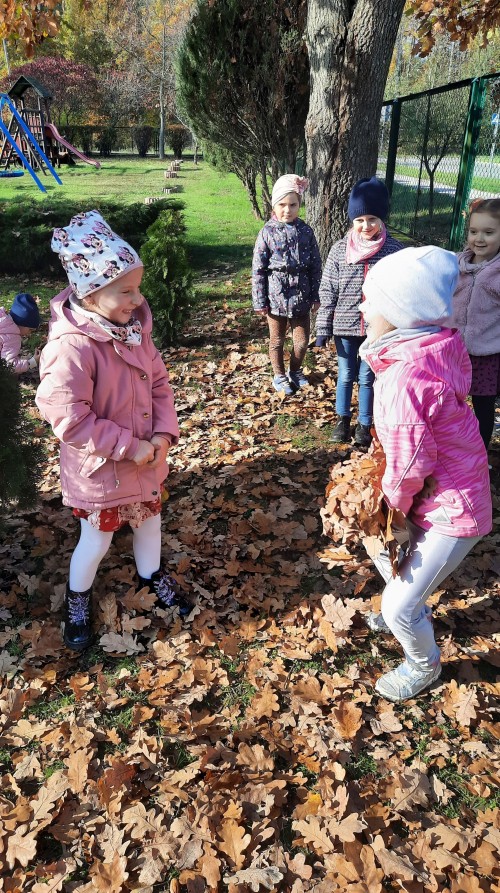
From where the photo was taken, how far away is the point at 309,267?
17.6 feet

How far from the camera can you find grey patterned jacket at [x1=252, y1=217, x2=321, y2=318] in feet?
17.2

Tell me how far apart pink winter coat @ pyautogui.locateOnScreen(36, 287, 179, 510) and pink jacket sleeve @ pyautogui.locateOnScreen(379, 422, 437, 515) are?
114 cm

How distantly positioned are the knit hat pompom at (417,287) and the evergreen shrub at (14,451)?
2102 millimetres

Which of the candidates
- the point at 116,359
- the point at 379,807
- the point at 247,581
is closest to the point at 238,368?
the point at 247,581

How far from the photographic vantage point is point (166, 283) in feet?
23.2

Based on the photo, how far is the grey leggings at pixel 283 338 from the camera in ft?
18.3

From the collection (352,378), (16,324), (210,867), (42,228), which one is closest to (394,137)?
(42,228)

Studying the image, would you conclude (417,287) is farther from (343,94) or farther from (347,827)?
(343,94)

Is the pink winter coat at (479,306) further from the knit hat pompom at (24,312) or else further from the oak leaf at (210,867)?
the knit hat pompom at (24,312)

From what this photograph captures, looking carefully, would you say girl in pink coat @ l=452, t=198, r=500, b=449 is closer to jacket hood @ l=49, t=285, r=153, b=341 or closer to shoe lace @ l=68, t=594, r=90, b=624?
jacket hood @ l=49, t=285, r=153, b=341

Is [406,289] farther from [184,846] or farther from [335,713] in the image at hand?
[184,846]

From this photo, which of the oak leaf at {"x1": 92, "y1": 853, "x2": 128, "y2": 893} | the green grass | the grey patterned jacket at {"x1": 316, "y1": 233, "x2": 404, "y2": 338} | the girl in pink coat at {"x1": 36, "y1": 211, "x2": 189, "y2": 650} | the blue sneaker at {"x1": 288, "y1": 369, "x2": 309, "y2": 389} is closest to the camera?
the oak leaf at {"x1": 92, "y1": 853, "x2": 128, "y2": 893}

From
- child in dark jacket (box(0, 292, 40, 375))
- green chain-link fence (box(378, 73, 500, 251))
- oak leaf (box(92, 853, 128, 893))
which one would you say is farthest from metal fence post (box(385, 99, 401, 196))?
oak leaf (box(92, 853, 128, 893))

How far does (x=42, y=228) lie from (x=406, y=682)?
9782 millimetres
